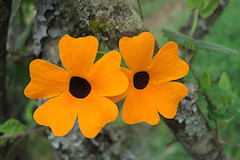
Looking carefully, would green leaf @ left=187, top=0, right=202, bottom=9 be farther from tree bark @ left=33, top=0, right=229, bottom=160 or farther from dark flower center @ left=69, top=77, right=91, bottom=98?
dark flower center @ left=69, top=77, right=91, bottom=98

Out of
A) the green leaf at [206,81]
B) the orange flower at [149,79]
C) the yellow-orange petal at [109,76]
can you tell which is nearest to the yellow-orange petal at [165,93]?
the orange flower at [149,79]

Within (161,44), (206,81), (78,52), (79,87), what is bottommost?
(161,44)

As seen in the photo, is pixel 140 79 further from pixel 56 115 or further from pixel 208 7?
pixel 208 7

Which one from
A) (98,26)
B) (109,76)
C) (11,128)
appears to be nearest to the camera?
(109,76)

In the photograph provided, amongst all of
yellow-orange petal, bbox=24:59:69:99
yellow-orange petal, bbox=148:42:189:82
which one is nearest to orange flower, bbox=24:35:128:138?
yellow-orange petal, bbox=24:59:69:99

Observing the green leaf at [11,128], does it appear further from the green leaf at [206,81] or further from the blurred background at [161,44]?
the green leaf at [206,81]

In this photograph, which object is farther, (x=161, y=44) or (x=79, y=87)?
(x=161, y=44)

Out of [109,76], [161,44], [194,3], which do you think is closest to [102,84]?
[109,76]
